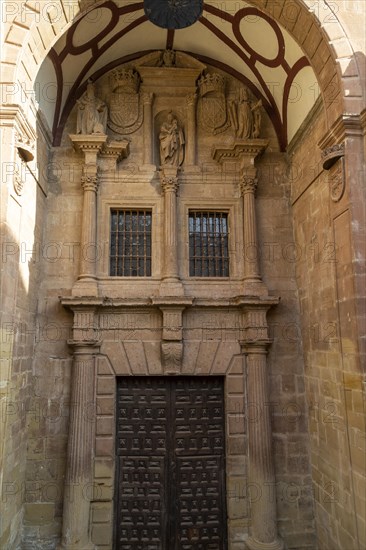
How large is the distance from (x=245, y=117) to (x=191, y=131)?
880mm

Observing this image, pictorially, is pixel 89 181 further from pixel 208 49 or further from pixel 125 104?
pixel 208 49

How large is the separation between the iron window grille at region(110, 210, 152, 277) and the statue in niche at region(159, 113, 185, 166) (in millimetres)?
880

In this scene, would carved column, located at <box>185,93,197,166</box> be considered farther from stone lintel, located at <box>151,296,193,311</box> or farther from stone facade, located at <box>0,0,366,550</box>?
stone lintel, located at <box>151,296,193,311</box>

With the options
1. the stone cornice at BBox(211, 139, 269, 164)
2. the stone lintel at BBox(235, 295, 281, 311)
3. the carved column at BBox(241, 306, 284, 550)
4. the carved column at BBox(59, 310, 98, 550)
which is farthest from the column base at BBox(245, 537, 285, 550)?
the stone cornice at BBox(211, 139, 269, 164)

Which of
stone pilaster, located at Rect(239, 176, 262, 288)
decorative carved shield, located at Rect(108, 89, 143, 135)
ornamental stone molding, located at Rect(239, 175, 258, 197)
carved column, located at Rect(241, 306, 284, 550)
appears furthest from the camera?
decorative carved shield, located at Rect(108, 89, 143, 135)

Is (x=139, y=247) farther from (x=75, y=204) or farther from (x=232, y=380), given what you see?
(x=232, y=380)

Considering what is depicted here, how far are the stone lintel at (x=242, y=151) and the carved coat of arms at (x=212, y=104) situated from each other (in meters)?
0.46

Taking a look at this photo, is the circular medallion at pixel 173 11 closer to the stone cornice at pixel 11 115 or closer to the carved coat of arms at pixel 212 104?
the stone cornice at pixel 11 115

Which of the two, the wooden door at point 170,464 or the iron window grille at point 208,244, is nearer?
the wooden door at point 170,464

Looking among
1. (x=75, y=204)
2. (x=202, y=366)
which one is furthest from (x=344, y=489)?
(x=75, y=204)

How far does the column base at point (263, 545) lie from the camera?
5.83 m

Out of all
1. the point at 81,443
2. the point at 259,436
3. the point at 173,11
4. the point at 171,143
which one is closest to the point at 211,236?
the point at 171,143

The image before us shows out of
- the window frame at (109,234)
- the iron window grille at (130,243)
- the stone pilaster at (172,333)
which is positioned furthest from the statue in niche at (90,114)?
the stone pilaster at (172,333)

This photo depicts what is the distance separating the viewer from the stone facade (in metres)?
5.06
